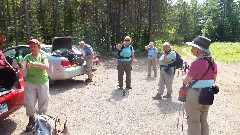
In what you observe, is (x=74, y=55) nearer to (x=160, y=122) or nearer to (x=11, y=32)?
(x=160, y=122)

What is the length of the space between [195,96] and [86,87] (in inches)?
264

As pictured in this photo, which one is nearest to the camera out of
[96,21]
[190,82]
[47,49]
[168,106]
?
[190,82]

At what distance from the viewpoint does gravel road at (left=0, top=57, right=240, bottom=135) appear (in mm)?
6473

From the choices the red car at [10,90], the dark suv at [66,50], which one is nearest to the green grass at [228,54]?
the dark suv at [66,50]

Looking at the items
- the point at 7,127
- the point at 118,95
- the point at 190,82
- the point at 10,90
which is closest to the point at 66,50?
the point at 118,95

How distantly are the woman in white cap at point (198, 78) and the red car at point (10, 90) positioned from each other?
10.4 feet

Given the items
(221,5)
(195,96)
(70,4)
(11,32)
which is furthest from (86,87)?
(221,5)

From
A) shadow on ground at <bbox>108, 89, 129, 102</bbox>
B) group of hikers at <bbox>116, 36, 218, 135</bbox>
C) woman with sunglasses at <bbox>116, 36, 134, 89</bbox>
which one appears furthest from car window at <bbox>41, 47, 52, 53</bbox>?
group of hikers at <bbox>116, 36, 218, 135</bbox>

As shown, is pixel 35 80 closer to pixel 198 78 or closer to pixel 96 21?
pixel 198 78

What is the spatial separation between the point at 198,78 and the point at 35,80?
2.99 meters

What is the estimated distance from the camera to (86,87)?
434 inches

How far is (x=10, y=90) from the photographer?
19.1 ft

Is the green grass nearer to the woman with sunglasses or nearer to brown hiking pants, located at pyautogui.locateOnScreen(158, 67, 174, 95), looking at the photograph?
the woman with sunglasses

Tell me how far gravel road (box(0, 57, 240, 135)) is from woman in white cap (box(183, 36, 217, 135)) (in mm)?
1489
